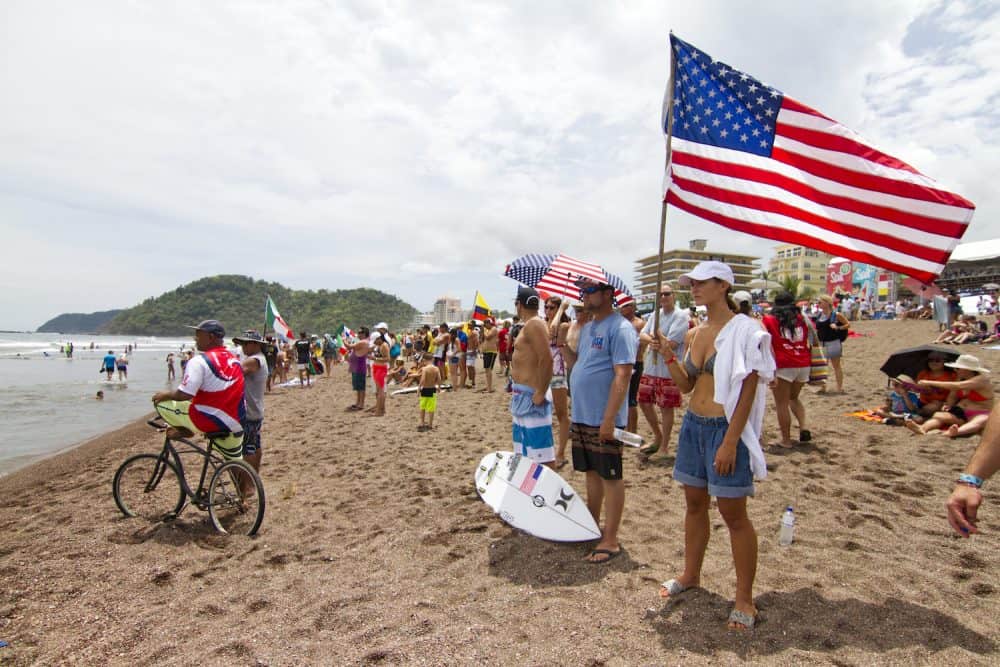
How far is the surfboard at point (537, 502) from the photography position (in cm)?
409

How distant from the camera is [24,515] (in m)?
5.82

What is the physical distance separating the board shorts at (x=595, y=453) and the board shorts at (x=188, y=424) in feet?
10.6

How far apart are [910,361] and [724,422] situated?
21.5 ft

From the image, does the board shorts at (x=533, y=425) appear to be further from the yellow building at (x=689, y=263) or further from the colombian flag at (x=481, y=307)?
the yellow building at (x=689, y=263)

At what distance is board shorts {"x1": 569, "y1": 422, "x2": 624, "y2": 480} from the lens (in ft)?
12.2

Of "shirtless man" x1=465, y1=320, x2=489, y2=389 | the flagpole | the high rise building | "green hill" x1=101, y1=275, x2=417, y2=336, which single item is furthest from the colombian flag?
"green hill" x1=101, y1=275, x2=417, y2=336

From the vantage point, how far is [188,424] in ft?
15.9

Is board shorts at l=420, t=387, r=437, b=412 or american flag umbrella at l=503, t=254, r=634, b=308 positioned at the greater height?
american flag umbrella at l=503, t=254, r=634, b=308

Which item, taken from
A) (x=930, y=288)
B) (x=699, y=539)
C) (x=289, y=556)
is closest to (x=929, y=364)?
(x=930, y=288)

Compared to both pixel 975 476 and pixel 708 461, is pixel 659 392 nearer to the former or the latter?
pixel 708 461

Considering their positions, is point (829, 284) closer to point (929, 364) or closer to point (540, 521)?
point (929, 364)

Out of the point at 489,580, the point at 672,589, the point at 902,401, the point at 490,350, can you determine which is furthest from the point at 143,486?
the point at 902,401

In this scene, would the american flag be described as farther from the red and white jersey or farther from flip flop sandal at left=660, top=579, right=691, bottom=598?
the red and white jersey

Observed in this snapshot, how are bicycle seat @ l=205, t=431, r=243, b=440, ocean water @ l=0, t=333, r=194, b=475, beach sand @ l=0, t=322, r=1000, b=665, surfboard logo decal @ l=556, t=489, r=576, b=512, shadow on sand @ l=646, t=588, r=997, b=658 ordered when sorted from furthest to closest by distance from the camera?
ocean water @ l=0, t=333, r=194, b=475 → bicycle seat @ l=205, t=431, r=243, b=440 → surfboard logo decal @ l=556, t=489, r=576, b=512 → beach sand @ l=0, t=322, r=1000, b=665 → shadow on sand @ l=646, t=588, r=997, b=658
